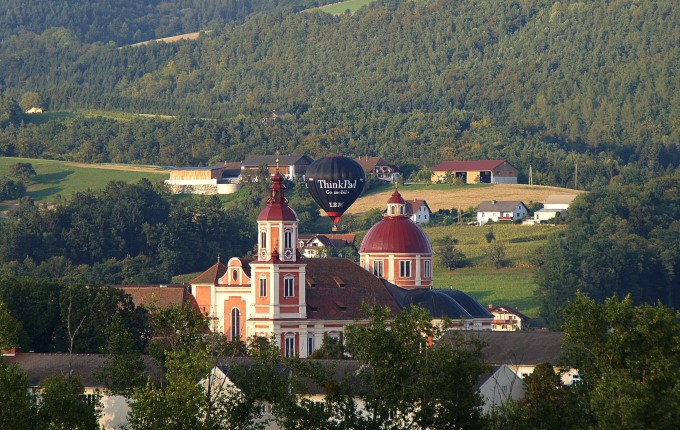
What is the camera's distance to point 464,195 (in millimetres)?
150125

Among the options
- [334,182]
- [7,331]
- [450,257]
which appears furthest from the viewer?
[450,257]

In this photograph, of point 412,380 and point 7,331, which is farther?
point 7,331

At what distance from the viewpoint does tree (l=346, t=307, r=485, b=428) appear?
Result: 4716 cm

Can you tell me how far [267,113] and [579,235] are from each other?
77.6m

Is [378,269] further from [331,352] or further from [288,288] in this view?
[331,352]

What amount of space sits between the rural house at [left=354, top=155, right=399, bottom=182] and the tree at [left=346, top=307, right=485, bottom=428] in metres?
A: 110

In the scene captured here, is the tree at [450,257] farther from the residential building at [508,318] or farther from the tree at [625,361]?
the tree at [625,361]

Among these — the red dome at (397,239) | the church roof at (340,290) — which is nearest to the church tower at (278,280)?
the church roof at (340,290)

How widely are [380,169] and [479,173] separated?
782cm

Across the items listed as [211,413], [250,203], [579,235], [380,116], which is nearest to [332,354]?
[211,413]

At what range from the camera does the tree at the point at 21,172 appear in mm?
154875

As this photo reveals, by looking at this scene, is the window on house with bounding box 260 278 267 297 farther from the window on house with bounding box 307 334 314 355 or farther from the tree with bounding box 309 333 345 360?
the tree with bounding box 309 333 345 360

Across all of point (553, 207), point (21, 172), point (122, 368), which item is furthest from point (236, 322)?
point (21, 172)

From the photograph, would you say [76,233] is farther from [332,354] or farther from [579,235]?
[332,354]
